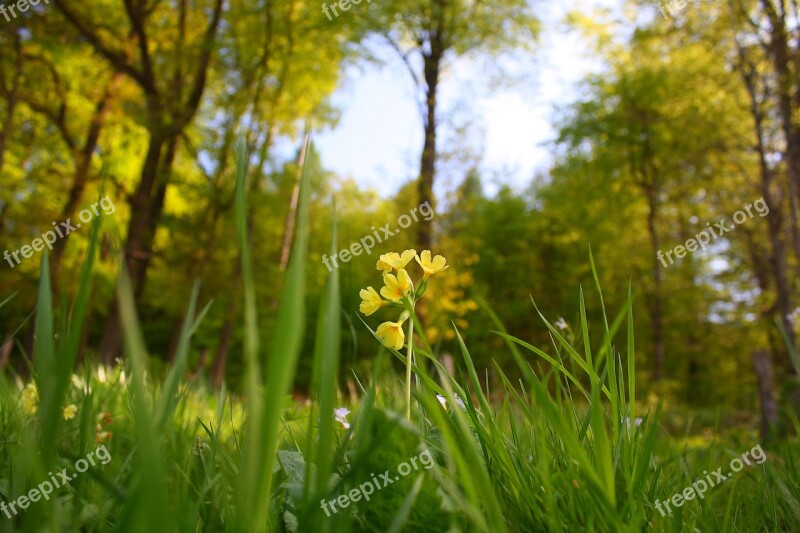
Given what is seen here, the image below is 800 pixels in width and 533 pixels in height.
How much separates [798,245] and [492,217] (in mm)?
12402

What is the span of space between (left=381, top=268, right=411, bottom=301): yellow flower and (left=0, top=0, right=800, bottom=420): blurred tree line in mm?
7110

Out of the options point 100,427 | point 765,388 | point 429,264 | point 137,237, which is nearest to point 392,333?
point 429,264

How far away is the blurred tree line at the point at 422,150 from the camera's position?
28.7 ft

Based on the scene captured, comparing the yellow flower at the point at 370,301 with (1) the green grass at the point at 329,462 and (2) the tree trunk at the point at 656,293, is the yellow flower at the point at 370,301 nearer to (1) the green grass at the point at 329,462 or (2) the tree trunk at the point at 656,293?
(1) the green grass at the point at 329,462

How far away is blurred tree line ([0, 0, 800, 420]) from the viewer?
8742 millimetres

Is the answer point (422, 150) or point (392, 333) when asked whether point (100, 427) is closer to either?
point (392, 333)

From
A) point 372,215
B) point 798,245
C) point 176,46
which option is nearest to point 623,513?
point 798,245

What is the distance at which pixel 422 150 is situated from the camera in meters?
9.66

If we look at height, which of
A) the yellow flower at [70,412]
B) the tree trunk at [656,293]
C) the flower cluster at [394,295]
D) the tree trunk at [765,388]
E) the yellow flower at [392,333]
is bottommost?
the tree trunk at [765,388]

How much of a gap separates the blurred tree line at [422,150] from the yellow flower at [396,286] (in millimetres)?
7110

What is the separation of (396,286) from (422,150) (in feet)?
29.6

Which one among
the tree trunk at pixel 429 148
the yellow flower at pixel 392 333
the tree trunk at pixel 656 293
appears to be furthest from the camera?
the tree trunk at pixel 656 293

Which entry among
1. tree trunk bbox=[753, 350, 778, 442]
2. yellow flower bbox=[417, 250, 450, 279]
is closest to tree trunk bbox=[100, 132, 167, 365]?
tree trunk bbox=[753, 350, 778, 442]

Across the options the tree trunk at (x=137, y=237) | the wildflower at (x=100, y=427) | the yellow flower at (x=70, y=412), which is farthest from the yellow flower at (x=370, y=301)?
the tree trunk at (x=137, y=237)
